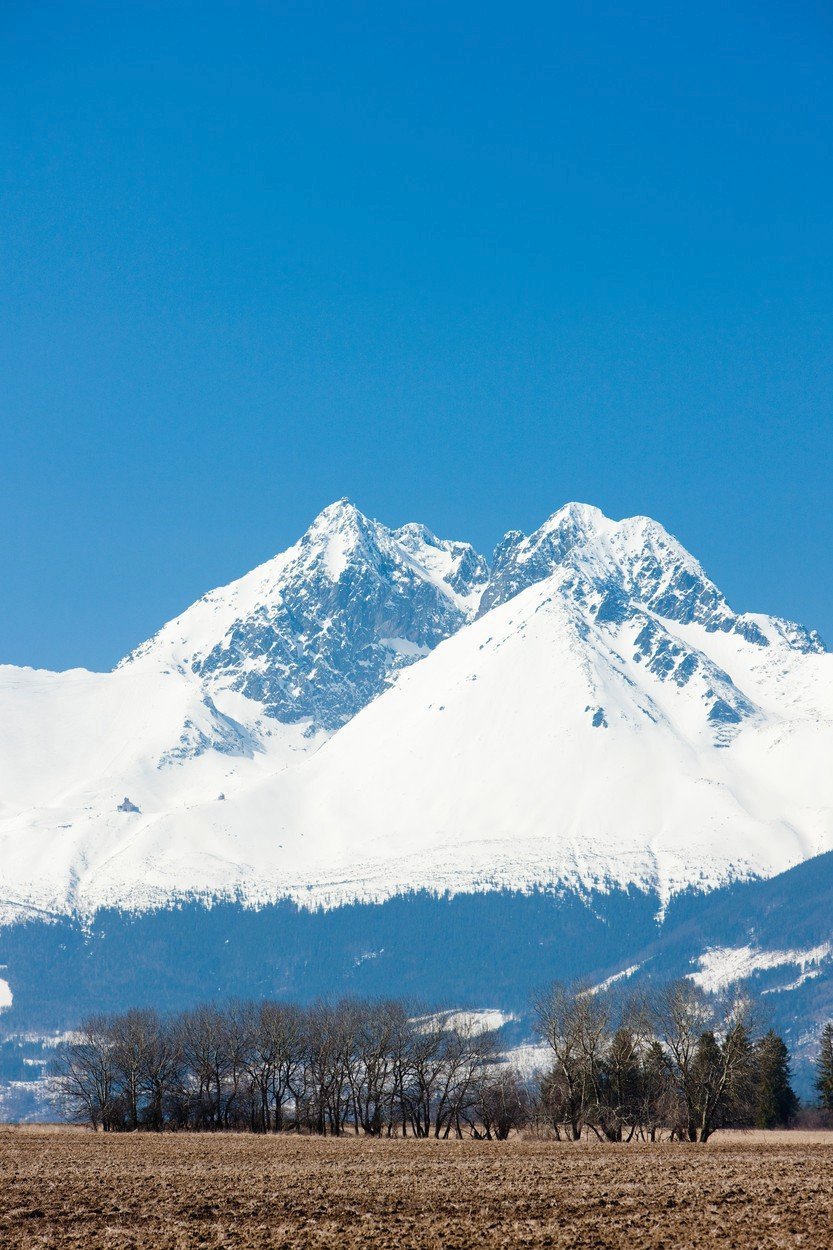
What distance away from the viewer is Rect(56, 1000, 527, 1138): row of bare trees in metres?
135

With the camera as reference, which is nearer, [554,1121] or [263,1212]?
[263,1212]

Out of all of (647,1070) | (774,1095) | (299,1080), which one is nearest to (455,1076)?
(299,1080)

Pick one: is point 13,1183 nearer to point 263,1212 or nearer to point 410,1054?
point 263,1212

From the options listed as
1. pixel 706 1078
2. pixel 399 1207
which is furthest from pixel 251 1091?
pixel 399 1207

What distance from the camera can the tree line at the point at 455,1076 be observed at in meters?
119

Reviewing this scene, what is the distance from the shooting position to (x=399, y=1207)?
2357 inches

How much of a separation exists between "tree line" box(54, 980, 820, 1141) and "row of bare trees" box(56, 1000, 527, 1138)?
250mm

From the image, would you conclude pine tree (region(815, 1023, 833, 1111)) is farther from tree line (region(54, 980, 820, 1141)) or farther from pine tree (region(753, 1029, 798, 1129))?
pine tree (region(753, 1029, 798, 1129))

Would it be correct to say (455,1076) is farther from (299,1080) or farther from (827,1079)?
→ (827,1079)

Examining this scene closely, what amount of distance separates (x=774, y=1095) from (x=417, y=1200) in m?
96.5

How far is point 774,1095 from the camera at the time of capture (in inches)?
5797

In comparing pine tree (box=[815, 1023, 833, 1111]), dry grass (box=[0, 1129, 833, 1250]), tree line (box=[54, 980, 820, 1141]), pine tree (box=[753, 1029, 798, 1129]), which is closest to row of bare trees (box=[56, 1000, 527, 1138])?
tree line (box=[54, 980, 820, 1141])

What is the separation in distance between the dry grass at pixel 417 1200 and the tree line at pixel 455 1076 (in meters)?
35.0

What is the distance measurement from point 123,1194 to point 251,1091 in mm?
82316
